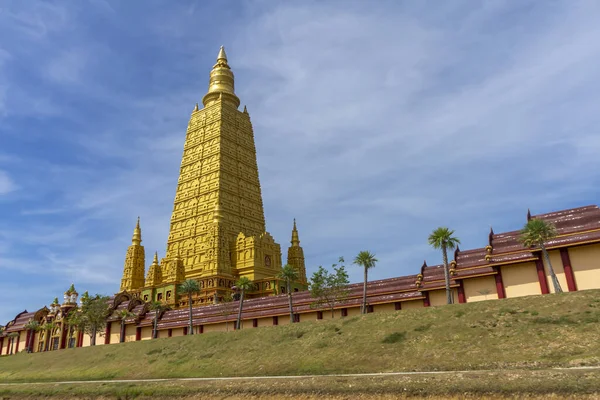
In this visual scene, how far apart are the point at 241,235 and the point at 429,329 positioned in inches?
2421

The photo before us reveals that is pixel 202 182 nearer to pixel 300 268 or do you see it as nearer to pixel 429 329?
pixel 300 268

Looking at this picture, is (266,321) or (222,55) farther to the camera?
(222,55)

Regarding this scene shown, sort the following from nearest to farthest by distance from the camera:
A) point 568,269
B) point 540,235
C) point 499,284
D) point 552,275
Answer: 1. point 552,275
2. point 540,235
3. point 568,269
4. point 499,284

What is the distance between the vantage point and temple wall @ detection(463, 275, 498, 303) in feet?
169

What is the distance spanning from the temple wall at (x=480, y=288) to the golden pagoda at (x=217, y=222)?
4227 centimetres

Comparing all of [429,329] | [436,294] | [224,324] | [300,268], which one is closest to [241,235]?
[300,268]

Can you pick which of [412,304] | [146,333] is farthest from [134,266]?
[412,304]

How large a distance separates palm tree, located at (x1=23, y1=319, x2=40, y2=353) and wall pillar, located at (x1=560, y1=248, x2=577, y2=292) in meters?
91.9

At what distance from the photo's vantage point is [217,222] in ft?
313

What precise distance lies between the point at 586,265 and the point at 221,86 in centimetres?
9227

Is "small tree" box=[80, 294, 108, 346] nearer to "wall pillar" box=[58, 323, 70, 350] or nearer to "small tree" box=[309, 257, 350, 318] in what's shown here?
"wall pillar" box=[58, 323, 70, 350]

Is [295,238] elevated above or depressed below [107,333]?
above

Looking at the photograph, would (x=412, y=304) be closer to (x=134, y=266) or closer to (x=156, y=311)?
(x=156, y=311)

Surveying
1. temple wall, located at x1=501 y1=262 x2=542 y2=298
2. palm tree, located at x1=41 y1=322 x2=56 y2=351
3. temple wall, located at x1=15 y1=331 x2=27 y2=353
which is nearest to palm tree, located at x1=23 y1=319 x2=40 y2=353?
temple wall, located at x1=15 y1=331 x2=27 y2=353
